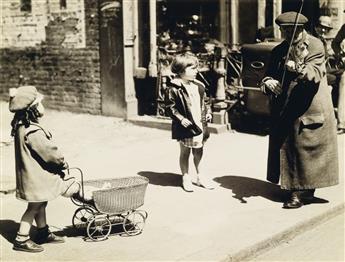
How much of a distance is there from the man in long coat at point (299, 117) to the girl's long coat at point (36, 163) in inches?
93.7

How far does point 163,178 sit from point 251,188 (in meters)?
1.21

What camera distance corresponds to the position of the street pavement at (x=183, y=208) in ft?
17.0

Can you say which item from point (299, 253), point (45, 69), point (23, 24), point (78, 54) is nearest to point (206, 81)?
point (78, 54)

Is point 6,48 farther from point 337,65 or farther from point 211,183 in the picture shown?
point 211,183

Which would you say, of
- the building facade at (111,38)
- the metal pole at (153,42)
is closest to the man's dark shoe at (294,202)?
the building facade at (111,38)

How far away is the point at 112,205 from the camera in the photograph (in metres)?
5.32

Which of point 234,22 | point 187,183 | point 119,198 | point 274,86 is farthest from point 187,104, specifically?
point 234,22

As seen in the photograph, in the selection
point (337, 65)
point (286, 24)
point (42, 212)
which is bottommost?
point (42, 212)

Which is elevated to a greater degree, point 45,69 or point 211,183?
point 45,69

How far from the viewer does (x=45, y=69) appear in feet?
46.9

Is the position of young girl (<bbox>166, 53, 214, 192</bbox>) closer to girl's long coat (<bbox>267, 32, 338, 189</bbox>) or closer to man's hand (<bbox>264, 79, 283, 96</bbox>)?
girl's long coat (<bbox>267, 32, 338, 189</bbox>)

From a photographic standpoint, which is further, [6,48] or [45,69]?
[6,48]

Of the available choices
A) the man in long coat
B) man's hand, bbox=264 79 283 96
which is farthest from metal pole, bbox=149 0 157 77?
man's hand, bbox=264 79 283 96

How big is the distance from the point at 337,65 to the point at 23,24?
7689mm
